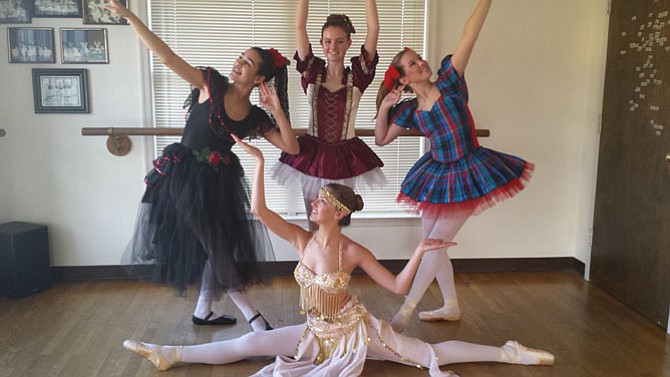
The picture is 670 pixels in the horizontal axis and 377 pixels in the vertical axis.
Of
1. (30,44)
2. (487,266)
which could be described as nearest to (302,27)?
(30,44)

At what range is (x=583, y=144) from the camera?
370cm

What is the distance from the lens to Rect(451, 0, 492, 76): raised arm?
248 centimetres

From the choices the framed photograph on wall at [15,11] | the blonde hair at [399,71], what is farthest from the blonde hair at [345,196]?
the framed photograph on wall at [15,11]

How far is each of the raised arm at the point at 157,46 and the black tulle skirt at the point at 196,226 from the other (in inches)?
12.7

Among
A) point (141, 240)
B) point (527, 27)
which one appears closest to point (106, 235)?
point (141, 240)

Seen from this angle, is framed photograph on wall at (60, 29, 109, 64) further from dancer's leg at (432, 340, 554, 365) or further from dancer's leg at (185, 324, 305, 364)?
dancer's leg at (432, 340, 554, 365)

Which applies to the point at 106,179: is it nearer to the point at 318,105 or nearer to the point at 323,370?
the point at 318,105

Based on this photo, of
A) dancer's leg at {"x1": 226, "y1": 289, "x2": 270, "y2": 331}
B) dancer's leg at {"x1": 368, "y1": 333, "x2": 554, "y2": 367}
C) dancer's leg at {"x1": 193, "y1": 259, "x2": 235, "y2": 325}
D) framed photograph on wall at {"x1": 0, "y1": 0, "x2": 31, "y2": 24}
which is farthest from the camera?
framed photograph on wall at {"x1": 0, "y1": 0, "x2": 31, "y2": 24}

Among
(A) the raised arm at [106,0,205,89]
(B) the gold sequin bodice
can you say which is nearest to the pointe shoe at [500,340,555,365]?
(B) the gold sequin bodice

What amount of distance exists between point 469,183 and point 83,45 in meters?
2.36

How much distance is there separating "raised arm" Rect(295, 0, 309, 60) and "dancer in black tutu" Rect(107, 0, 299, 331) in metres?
0.18

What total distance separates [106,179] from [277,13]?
1448 millimetres

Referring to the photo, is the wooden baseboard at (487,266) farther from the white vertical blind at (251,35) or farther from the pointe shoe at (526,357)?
the pointe shoe at (526,357)

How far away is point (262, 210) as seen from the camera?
2.33 m
